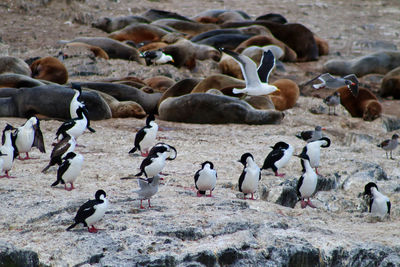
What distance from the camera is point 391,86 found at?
14.3 metres

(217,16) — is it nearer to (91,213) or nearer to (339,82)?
(339,82)

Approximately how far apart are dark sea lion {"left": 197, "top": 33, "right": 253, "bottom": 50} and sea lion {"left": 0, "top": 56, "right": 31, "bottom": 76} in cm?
581

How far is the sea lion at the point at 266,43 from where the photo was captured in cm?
1571

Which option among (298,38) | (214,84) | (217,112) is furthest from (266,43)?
(217,112)

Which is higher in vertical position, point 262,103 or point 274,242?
point 274,242

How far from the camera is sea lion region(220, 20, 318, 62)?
58.0 feet

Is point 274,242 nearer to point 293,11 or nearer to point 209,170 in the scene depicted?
point 209,170

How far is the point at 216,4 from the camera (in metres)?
24.5

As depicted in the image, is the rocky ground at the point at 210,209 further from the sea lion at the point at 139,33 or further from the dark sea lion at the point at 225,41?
the sea lion at the point at 139,33

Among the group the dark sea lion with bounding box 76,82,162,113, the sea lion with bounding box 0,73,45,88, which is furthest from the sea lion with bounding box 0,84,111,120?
the dark sea lion with bounding box 76,82,162,113

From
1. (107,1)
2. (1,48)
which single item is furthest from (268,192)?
(107,1)

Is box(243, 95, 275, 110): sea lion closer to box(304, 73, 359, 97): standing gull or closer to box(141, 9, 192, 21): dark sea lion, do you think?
box(304, 73, 359, 97): standing gull

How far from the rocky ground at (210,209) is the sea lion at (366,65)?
4858mm

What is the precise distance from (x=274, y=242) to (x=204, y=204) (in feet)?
2.94
